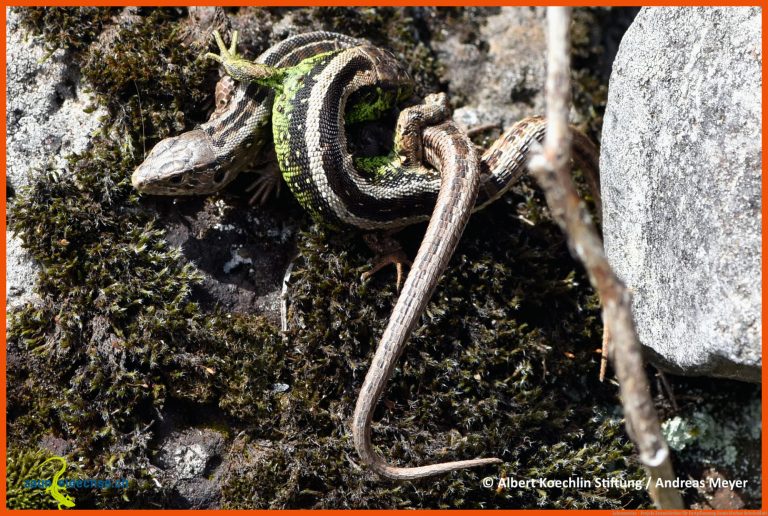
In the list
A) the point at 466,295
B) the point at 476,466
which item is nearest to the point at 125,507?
the point at 476,466

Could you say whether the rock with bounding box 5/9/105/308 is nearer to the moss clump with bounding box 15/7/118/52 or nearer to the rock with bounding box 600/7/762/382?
the moss clump with bounding box 15/7/118/52

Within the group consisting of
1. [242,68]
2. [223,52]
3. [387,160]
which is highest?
[223,52]

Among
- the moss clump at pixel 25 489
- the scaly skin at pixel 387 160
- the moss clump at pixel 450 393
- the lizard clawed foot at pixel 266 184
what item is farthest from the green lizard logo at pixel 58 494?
the lizard clawed foot at pixel 266 184

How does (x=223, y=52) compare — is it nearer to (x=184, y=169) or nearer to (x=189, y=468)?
(x=184, y=169)

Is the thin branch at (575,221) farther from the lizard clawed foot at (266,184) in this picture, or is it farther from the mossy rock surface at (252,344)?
the lizard clawed foot at (266,184)

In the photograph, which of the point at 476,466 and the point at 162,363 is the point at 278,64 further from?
the point at 476,466

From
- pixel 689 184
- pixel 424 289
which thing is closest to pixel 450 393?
pixel 424 289
